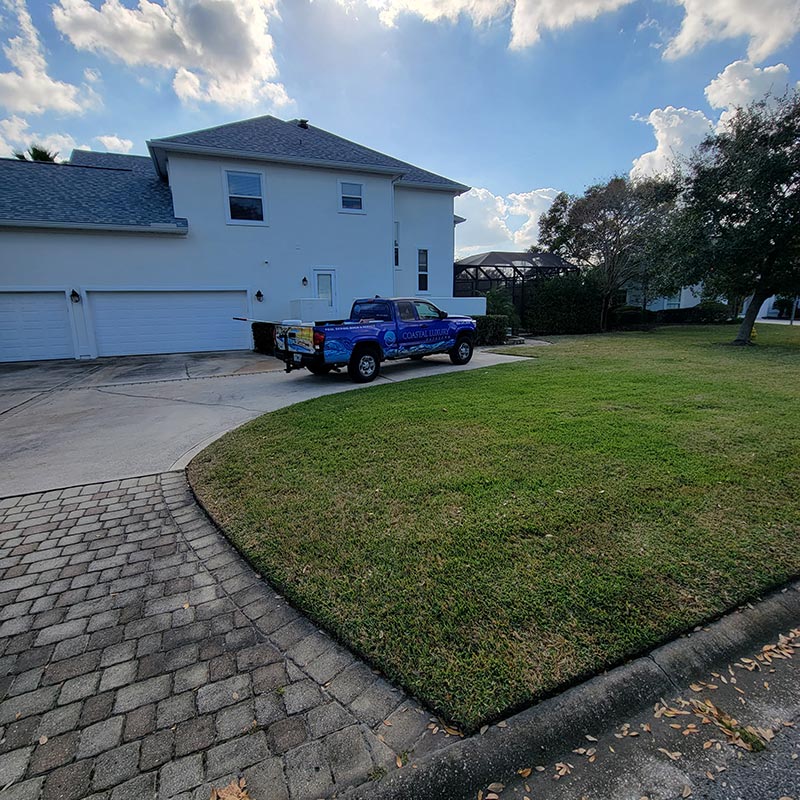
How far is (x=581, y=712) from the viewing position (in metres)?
1.91

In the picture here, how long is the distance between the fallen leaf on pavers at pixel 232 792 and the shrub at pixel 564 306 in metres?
20.0

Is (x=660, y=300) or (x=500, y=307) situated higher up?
(x=660, y=300)

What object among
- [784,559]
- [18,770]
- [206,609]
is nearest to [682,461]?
[784,559]

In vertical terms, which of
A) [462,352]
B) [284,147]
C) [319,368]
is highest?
[284,147]

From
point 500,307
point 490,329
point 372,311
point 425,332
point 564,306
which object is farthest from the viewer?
point 564,306

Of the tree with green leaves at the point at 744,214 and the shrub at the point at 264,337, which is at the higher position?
the tree with green leaves at the point at 744,214

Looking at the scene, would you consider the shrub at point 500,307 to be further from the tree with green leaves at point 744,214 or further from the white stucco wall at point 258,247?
→ the tree with green leaves at point 744,214

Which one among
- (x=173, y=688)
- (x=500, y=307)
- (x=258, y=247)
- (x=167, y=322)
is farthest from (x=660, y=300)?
(x=173, y=688)

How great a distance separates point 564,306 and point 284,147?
13.0 meters

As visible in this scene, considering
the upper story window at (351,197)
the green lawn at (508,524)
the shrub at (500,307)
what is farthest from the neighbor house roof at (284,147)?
the green lawn at (508,524)

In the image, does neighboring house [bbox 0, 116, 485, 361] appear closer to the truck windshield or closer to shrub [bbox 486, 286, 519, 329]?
shrub [bbox 486, 286, 519, 329]

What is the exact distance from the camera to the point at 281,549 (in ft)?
10.1

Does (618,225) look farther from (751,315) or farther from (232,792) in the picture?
(232,792)

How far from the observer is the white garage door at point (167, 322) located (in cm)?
1341
